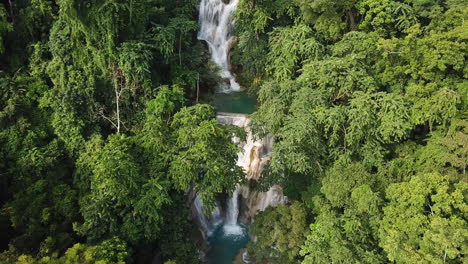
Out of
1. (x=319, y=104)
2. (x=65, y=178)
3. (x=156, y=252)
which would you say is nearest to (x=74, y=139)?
(x=65, y=178)

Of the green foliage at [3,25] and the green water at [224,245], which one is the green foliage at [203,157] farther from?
the green foliage at [3,25]

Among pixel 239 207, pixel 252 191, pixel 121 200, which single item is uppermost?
pixel 121 200

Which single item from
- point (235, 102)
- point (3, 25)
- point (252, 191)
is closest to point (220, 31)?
point (235, 102)

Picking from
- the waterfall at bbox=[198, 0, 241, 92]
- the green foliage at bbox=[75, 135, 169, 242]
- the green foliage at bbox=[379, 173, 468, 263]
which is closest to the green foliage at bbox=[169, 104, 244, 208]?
the green foliage at bbox=[75, 135, 169, 242]

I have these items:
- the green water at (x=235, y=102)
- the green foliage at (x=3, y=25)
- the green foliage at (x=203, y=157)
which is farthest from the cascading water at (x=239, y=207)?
the green foliage at (x=3, y=25)

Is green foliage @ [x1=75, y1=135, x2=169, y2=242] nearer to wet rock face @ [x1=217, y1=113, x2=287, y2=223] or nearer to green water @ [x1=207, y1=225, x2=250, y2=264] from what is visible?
green water @ [x1=207, y1=225, x2=250, y2=264]

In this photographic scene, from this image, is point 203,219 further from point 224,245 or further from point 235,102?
point 235,102

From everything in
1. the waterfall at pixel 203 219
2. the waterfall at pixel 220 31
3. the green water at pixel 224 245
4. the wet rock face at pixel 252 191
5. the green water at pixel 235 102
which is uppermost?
the waterfall at pixel 220 31
